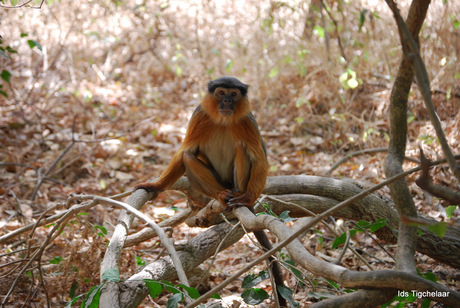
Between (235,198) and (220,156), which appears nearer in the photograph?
(235,198)

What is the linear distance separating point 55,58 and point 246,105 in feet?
29.3

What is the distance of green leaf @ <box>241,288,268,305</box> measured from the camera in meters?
3.59

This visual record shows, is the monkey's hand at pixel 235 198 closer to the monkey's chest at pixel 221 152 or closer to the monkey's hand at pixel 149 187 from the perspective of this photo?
the monkey's chest at pixel 221 152

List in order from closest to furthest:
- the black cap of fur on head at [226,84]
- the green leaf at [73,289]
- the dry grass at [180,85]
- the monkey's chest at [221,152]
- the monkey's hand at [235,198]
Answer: the green leaf at [73,289] → the monkey's hand at [235,198] → the black cap of fur on head at [226,84] → the monkey's chest at [221,152] → the dry grass at [180,85]

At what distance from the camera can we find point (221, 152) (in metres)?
5.98

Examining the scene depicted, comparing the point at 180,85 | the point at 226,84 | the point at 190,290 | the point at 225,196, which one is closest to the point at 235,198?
the point at 225,196

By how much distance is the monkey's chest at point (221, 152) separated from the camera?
19.3 ft

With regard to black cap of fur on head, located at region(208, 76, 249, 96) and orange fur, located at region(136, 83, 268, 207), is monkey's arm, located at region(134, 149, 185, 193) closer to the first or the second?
orange fur, located at region(136, 83, 268, 207)

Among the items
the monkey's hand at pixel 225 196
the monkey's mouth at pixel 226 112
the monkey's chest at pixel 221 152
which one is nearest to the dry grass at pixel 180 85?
the monkey's chest at pixel 221 152

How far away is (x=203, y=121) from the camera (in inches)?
233

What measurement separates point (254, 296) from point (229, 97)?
2877 millimetres

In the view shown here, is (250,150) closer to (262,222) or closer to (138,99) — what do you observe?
(262,222)

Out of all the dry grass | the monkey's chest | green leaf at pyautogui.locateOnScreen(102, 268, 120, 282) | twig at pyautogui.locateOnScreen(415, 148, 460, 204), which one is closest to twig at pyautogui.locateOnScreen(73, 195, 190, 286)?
green leaf at pyautogui.locateOnScreen(102, 268, 120, 282)

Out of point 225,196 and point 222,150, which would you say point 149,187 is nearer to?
point 225,196
